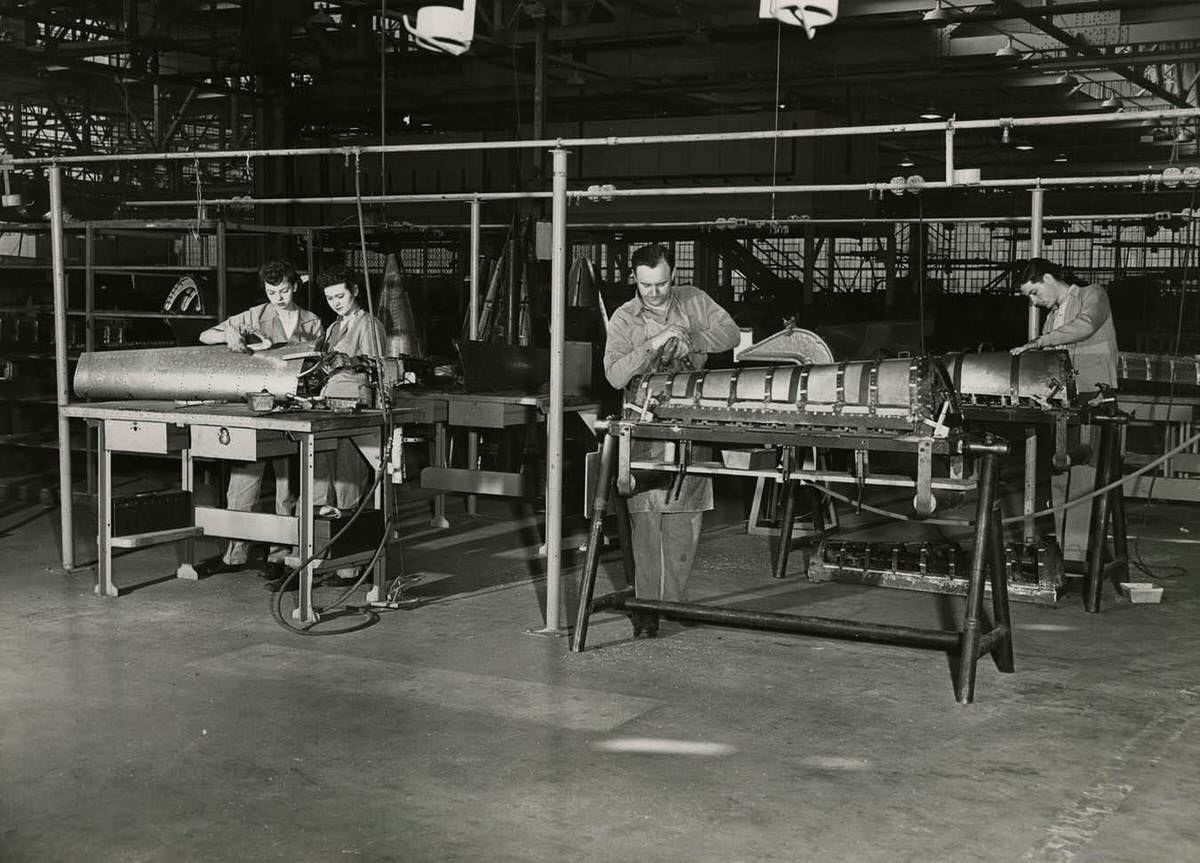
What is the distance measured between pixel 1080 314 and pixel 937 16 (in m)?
4.62

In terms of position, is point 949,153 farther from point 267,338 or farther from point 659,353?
point 267,338

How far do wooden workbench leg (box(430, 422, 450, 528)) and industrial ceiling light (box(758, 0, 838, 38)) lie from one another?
3.24 metres

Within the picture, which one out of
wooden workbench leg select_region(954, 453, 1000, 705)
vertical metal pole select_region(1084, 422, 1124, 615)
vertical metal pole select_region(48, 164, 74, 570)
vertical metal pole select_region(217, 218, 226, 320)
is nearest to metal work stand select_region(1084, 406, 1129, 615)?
vertical metal pole select_region(1084, 422, 1124, 615)

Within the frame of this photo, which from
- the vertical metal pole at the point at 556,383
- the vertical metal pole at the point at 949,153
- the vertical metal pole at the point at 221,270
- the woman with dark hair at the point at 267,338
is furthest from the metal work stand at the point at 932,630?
the vertical metal pole at the point at 221,270

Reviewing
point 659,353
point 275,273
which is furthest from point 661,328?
point 275,273

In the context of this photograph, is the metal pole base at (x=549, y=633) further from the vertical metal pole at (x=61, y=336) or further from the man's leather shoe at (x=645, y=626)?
the vertical metal pole at (x=61, y=336)

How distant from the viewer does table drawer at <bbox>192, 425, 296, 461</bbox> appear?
5.09 m

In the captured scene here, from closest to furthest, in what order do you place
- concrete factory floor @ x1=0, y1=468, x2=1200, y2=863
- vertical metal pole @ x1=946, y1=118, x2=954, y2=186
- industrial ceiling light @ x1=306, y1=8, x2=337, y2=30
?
concrete factory floor @ x1=0, y1=468, x2=1200, y2=863 → vertical metal pole @ x1=946, y1=118, x2=954, y2=186 → industrial ceiling light @ x1=306, y1=8, x2=337, y2=30

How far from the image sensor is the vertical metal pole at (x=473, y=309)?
747 centimetres

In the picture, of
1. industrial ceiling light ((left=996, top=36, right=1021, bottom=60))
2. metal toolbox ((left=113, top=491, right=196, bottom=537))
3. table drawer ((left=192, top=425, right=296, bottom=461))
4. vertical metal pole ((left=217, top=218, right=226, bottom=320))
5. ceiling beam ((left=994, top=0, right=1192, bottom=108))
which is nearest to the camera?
table drawer ((left=192, top=425, right=296, bottom=461))

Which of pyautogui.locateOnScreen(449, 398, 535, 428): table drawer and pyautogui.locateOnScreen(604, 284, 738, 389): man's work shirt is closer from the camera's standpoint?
pyautogui.locateOnScreen(604, 284, 738, 389): man's work shirt

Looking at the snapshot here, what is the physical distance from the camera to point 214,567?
598 centimetres

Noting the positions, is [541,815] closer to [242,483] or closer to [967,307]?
[242,483]

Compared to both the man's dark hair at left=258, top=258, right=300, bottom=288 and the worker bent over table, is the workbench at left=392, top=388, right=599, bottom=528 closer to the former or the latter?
the man's dark hair at left=258, top=258, right=300, bottom=288
